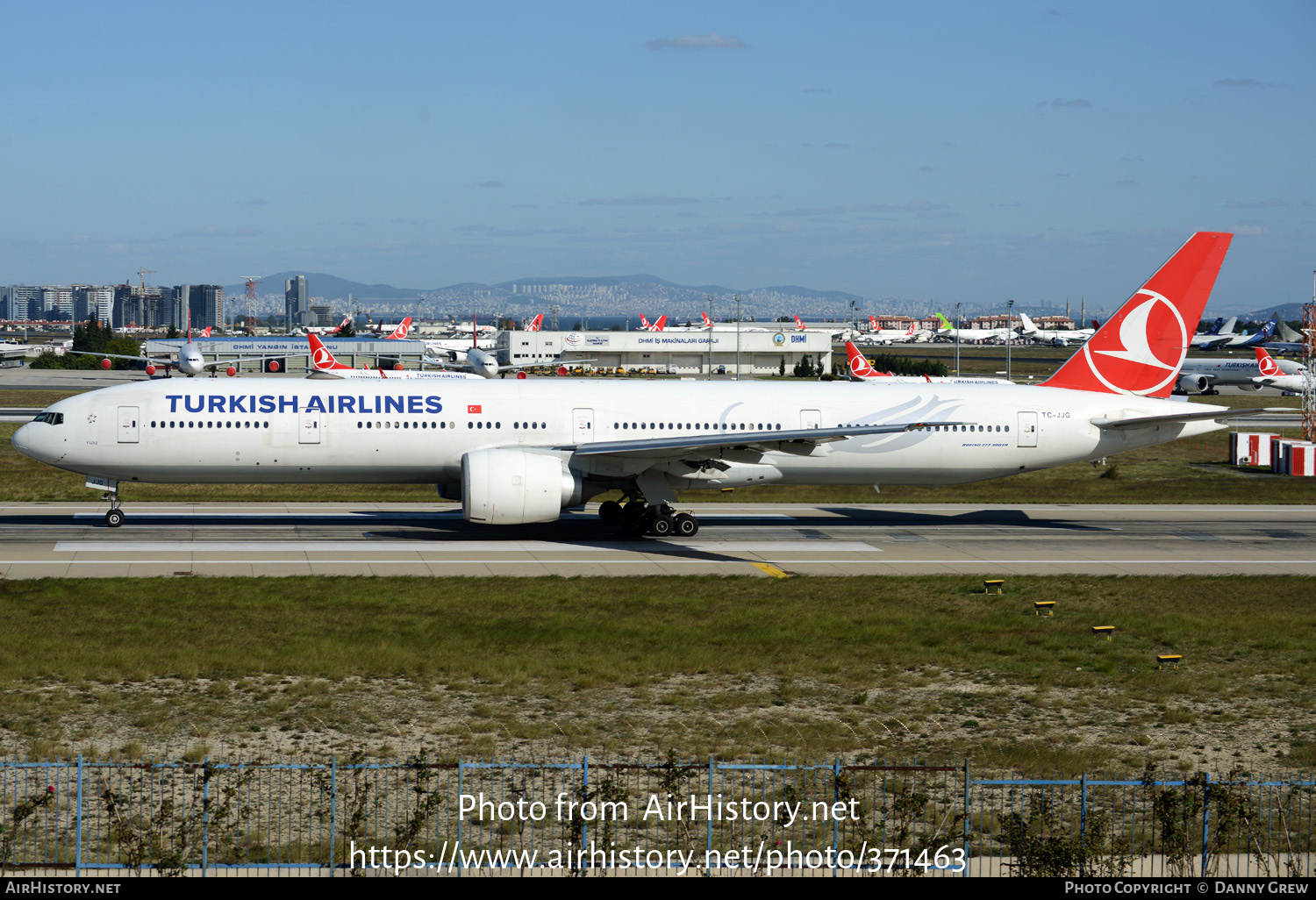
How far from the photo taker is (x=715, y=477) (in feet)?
125

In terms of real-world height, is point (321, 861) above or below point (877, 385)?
below

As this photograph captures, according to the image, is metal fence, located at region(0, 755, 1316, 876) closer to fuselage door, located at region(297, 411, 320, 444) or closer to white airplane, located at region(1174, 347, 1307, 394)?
fuselage door, located at region(297, 411, 320, 444)

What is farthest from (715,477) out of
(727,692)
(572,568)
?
(727,692)

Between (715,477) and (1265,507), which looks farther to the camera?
(1265,507)

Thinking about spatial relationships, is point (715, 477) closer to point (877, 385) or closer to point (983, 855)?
point (877, 385)

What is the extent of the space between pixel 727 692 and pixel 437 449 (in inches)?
728

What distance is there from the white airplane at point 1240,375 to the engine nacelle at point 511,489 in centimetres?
10278

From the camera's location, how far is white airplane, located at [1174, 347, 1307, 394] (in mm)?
120062

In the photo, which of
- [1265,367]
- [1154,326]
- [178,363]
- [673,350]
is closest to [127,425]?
[1154,326]

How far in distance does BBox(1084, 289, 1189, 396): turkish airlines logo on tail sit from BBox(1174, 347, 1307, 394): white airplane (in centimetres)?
8620

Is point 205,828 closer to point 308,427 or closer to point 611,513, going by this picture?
point 308,427

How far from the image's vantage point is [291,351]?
15200 centimetres

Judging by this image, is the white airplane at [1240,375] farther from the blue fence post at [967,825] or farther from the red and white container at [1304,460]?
the blue fence post at [967,825]

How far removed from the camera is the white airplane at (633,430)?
119 ft
